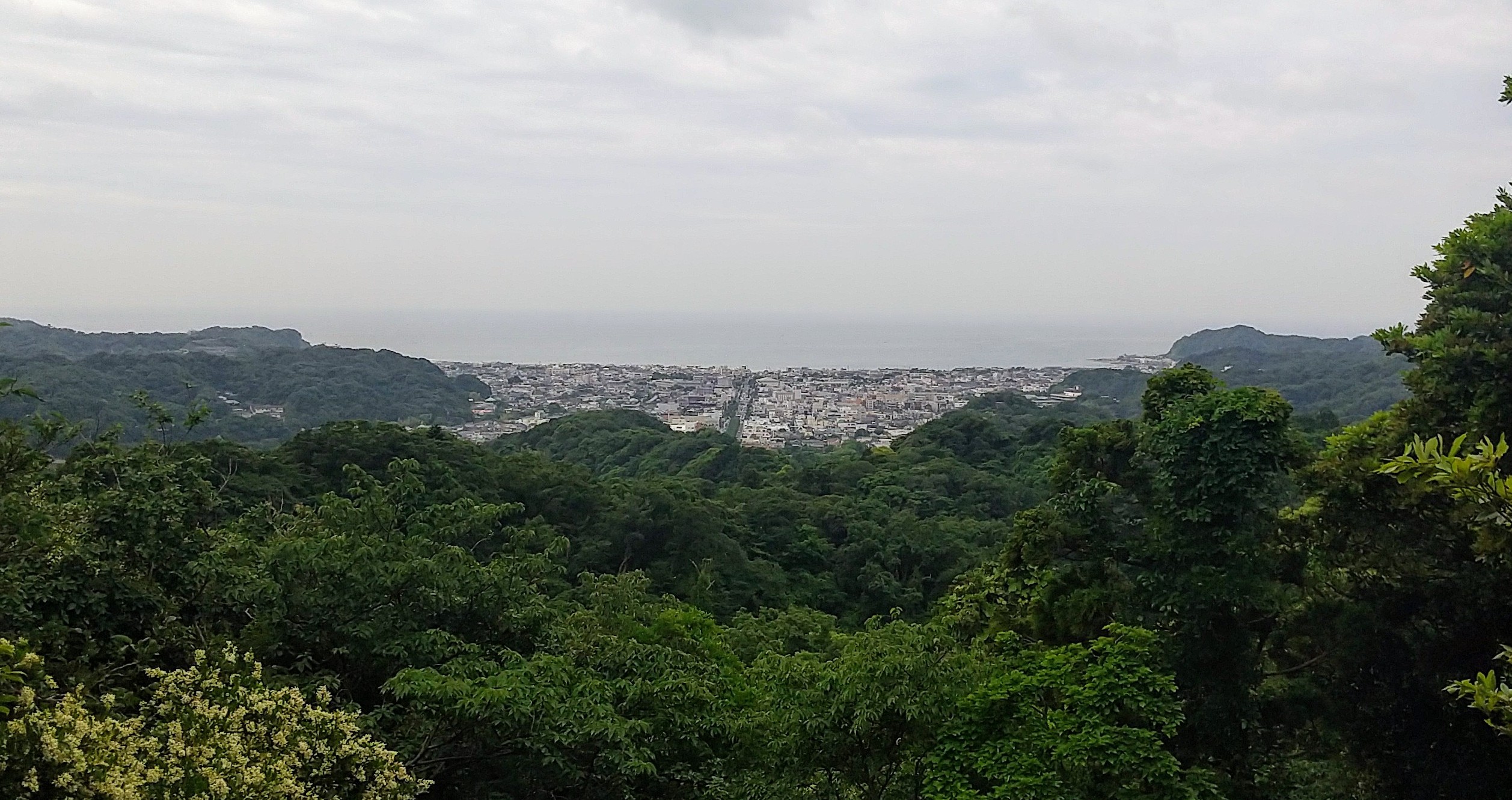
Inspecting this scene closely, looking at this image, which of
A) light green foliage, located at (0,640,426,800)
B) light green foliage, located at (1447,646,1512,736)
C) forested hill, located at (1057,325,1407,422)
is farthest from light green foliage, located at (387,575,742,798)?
forested hill, located at (1057,325,1407,422)

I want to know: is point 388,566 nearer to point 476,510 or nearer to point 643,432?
point 476,510

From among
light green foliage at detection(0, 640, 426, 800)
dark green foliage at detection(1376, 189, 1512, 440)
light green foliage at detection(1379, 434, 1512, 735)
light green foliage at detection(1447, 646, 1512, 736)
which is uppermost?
dark green foliage at detection(1376, 189, 1512, 440)

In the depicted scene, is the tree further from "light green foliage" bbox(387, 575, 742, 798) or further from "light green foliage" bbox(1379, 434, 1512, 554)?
"light green foliage" bbox(1379, 434, 1512, 554)

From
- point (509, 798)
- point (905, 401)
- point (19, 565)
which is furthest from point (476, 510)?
point (905, 401)

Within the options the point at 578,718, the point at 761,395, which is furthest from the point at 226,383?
the point at 578,718

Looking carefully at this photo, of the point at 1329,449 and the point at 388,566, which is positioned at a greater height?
the point at 1329,449

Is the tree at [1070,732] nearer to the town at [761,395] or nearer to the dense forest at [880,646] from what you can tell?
the dense forest at [880,646]

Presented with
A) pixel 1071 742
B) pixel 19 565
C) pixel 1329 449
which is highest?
pixel 1329 449
